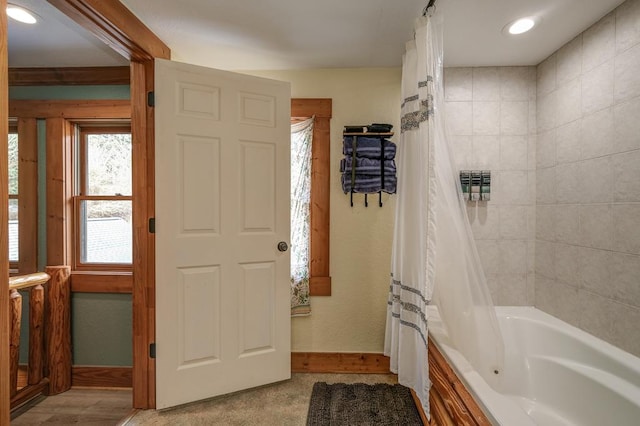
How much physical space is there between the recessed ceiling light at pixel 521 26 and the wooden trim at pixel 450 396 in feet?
6.12

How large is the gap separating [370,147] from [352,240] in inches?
27.8

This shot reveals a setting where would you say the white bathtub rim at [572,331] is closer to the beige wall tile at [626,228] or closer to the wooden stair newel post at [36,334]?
the beige wall tile at [626,228]

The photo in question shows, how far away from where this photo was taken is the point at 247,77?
6.27 ft

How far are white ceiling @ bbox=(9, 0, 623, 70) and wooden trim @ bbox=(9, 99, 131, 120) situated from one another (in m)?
0.28

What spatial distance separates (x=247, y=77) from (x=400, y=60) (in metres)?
1.09

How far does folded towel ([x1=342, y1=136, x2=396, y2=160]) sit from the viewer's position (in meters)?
2.11

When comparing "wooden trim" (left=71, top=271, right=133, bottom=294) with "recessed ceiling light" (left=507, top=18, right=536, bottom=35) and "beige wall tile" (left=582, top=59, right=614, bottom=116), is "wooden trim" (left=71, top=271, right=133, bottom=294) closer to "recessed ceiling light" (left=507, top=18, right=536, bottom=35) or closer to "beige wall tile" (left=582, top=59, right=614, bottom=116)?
"recessed ceiling light" (left=507, top=18, right=536, bottom=35)

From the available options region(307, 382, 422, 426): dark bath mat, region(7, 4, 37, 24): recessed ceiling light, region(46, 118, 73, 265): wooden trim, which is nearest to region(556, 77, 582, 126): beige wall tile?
region(307, 382, 422, 426): dark bath mat

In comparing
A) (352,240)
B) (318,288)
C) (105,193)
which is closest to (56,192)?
(105,193)

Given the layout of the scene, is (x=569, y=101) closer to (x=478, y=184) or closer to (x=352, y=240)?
(x=478, y=184)

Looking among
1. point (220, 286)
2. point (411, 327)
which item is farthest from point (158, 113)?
point (411, 327)

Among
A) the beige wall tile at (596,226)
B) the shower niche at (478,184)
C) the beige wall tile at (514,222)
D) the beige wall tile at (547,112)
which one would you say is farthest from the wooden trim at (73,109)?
the beige wall tile at (596,226)

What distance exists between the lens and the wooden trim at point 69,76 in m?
2.19

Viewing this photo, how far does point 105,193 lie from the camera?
2.32 m
